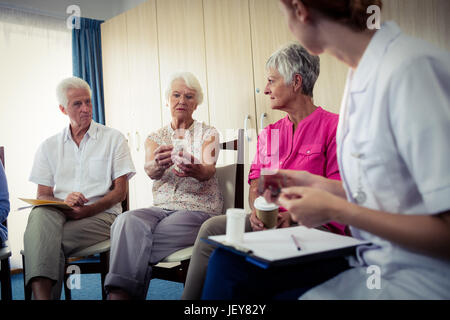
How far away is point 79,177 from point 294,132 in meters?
1.22

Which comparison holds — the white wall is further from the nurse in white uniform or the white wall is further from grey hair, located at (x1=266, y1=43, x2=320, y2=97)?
the nurse in white uniform

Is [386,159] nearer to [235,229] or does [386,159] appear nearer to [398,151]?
[398,151]

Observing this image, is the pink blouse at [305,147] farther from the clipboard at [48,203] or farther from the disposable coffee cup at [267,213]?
the clipboard at [48,203]

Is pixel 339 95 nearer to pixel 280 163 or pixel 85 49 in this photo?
pixel 280 163

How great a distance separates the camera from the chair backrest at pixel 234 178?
1912 millimetres

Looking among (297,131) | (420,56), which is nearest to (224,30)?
(297,131)

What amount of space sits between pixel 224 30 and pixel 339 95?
1066 mm

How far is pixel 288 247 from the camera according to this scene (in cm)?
89

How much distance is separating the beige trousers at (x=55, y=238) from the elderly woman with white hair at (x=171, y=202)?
0.64ft

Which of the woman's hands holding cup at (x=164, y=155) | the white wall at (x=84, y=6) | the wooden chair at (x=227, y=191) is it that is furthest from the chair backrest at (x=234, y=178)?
the white wall at (x=84, y=6)

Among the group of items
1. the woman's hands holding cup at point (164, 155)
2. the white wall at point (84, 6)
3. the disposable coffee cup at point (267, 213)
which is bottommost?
the disposable coffee cup at point (267, 213)

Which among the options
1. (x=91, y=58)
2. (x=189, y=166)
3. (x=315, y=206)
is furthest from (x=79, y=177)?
(x=91, y=58)

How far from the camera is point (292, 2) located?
85 cm

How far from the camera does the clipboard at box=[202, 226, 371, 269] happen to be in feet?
2.66
